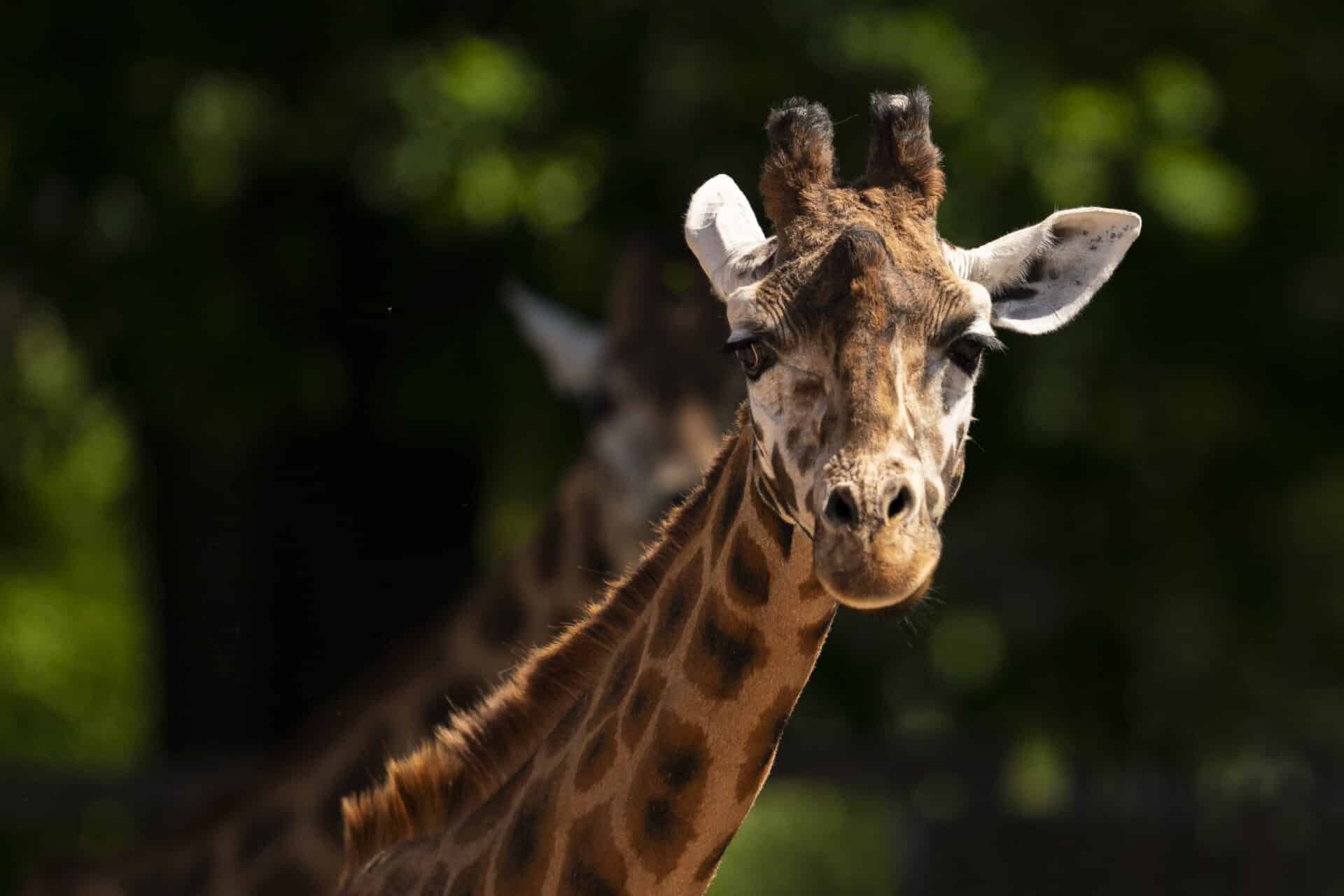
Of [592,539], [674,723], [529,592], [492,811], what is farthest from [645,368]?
[674,723]

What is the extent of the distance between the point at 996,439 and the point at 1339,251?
1.69m

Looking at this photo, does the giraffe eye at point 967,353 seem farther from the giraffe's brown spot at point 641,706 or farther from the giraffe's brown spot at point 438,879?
the giraffe's brown spot at point 438,879

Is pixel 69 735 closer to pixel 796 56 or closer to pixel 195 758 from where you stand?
pixel 195 758

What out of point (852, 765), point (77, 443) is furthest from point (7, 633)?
point (852, 765)

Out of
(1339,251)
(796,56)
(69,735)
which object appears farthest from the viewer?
(69,735)

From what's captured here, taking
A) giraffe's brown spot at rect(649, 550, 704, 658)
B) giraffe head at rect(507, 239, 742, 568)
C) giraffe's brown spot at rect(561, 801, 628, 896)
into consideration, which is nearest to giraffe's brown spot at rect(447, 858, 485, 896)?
giraffe's brown spot at rect(561, 801, 628, 896)

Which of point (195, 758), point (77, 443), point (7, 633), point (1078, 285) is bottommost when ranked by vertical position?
point (7, 633)

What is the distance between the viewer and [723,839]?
11.2 feet

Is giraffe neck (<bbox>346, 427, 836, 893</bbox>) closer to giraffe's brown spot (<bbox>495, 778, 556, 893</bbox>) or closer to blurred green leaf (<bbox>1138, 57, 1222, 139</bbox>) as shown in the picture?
giraffe's brown spot (<bbox>495, 778, 556, 893</bbox>)

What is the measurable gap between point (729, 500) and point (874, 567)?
58cm

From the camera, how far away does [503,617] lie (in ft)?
21.2

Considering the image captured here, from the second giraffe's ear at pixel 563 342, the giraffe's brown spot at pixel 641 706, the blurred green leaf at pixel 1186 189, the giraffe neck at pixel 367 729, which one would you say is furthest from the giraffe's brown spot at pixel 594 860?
the blurred green leaf at pixel 1186 189

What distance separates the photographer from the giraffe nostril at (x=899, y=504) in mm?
2943

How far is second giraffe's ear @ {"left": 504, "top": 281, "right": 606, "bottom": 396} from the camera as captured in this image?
746cm
